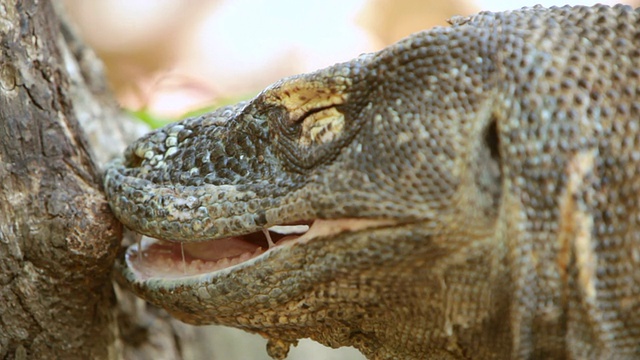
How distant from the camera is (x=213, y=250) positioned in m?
2.10

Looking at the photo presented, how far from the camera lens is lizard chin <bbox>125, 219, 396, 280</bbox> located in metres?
1.86

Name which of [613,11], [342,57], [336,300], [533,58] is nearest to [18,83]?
[336,300]

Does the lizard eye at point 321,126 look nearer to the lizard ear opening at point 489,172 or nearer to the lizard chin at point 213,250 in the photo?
the lizard chin at point 213,250

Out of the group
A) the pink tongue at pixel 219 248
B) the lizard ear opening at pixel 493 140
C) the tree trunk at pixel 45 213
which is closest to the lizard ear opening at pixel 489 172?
the lizard ear opening at pixel 493 140

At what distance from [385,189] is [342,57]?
16.4ft

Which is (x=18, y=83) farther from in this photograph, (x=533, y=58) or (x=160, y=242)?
(x=533, y=58)

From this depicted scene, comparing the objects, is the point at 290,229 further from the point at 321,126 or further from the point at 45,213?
the point at 45,213

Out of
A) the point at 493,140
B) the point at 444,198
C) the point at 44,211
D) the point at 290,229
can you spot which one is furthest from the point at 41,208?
the point at 493,140

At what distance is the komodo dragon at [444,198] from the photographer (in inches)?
62.6

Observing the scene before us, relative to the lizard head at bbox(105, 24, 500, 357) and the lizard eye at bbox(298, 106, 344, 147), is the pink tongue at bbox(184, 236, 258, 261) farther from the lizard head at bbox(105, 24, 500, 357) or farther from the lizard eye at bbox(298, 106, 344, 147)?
the lizard eye at bbox(298, 106, 344, 147)

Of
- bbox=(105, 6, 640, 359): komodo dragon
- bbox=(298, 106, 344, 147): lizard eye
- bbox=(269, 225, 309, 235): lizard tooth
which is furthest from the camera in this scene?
bbox=(269, 225, 309, 235): lizard tooth

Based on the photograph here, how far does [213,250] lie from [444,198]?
75cm

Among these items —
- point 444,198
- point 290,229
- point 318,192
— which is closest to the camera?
point 444,198

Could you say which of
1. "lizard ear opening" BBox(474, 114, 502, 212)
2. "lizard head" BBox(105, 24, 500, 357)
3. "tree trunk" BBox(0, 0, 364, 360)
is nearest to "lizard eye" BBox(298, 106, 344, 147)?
"lizard head" BBox(105, 24, 500, 357)
